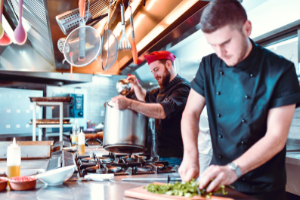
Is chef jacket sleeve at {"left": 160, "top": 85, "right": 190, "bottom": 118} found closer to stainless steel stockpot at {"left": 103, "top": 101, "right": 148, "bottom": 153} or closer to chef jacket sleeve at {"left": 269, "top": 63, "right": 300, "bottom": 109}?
stainless steel stockpot at {"left": 103, "top": 101, "right": 148, "bottom": 153}

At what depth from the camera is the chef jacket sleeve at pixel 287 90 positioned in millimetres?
967

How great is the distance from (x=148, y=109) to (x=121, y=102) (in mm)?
196

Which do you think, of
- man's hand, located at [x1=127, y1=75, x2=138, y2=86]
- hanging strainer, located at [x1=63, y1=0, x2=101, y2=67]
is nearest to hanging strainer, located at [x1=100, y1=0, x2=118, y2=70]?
hanging strainer, located at [x1=63, y1=0, x2=101, y2=67]

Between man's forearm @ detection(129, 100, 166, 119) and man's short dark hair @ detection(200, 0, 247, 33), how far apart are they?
709mm

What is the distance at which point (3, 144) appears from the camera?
1.81m

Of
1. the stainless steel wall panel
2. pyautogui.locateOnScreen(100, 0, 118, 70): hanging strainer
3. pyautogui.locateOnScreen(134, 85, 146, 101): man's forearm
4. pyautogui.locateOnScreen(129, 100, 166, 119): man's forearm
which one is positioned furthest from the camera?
the stainless steel wall panel

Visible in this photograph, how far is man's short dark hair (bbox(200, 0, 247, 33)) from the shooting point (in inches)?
37.3

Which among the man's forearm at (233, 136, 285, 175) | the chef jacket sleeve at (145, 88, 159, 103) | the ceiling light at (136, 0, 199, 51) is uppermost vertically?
the ceiling light at (136, 0, 199, 51)

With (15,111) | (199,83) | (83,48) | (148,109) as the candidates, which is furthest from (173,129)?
(15,111)

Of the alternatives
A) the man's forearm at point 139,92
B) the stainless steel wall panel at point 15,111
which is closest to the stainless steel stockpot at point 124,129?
the man's forearm at point 139,92

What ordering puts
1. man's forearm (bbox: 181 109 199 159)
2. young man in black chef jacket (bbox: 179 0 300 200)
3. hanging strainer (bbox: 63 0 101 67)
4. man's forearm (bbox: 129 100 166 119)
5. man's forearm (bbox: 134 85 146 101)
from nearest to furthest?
young man in black chef jacket (bbox: 179 0 300 200), man's forearm (bbox: 181 109 199 159), man's forearm (bbox: 129 100 166 119), hanging strainer (bbox: 63 0 101 67), man's forearm (bbox: 134 85 146 101)

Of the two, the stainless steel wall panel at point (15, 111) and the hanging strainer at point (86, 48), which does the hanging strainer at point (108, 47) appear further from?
the stainless steel wall panel at point (15, 111)

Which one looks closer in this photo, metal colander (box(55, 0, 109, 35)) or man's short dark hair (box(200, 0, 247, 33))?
man's short dark hair (box(200, 0, 247, 33))

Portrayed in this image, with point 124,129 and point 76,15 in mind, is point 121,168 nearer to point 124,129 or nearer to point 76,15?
point 124,129
